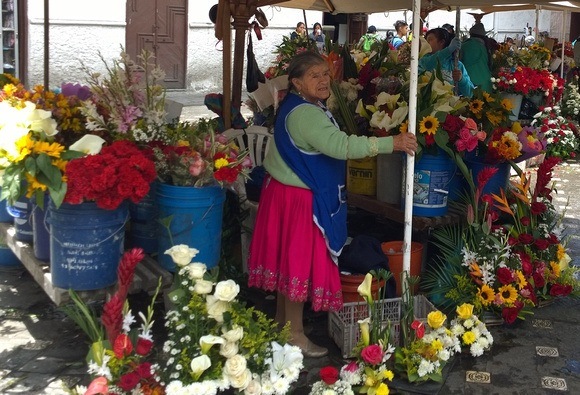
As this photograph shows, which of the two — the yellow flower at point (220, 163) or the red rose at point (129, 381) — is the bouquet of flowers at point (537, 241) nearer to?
the yellow flower at point (220, 163)

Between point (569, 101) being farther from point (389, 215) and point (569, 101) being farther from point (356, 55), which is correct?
point (389, 215)

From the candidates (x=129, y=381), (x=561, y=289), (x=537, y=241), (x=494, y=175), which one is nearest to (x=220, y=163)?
(x=129, y=381)

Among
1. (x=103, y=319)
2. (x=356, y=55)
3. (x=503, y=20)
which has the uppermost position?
(x=503, y=20)

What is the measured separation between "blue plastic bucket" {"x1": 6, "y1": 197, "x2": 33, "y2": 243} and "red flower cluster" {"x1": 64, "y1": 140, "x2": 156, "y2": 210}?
90 cm

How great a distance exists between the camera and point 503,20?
20047 millimetres

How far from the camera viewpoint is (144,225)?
13.8ft

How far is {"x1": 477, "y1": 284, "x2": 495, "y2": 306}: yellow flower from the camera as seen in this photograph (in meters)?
4.28

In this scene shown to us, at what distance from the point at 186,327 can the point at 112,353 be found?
31 cm

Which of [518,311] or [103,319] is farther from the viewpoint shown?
[518,311]

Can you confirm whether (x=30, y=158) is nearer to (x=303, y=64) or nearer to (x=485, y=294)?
(x=303, y=64)

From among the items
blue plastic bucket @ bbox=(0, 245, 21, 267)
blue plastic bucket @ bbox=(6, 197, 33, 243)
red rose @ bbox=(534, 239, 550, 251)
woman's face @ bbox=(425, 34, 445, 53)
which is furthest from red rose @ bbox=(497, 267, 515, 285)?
woman's face @ bbox=(425, 34, 445, 53)

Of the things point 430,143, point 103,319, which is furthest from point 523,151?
point 103,319

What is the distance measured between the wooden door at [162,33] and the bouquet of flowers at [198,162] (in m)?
10.5

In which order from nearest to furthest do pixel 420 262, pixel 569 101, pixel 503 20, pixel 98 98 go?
pixel 98 98 < pixel 420 262 < pixel 569 101 < pixel 503 20
